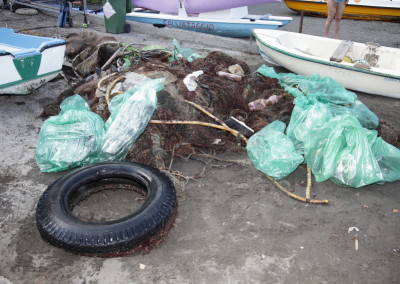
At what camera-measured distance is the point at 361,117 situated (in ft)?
14.3

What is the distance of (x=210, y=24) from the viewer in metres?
9.85

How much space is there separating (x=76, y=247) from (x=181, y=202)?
3.55 feet

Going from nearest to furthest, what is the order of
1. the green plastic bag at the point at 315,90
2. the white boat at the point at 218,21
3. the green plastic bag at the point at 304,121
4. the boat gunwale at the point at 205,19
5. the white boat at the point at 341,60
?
the green plastic bag at the point at 304,121 → the green plastic bag at the point at 315,90 → the white boat at the point at 341,60 → the boat gunwale at the point at 205,19 → the white boat at the point at 218,21

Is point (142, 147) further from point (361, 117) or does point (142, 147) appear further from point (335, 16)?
point (335, 16)

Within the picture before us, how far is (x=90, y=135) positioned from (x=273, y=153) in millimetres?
1964

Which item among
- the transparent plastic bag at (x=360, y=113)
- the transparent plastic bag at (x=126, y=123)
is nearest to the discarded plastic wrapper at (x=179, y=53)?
the transparent plastic bag at (x=126, y=123)

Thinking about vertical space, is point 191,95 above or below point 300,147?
above

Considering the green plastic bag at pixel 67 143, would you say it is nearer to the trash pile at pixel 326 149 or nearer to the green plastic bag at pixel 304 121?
the trash pile at pixel 326 149

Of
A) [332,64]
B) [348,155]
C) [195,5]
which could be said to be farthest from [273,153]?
[195,5]

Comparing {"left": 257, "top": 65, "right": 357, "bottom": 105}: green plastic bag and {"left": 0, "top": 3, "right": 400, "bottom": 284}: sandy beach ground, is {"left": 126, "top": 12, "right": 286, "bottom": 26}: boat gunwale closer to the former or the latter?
{"left": 257, "top": 65, "right": 357, "bottom": 105}: green plastic bag

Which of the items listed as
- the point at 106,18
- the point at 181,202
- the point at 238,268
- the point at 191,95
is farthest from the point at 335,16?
the point at 238,268

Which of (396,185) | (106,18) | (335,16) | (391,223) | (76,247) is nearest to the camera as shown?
(76,247)

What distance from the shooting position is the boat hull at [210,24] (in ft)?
31.2

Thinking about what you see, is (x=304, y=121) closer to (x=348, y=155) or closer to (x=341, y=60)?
(x=348, y=155)
